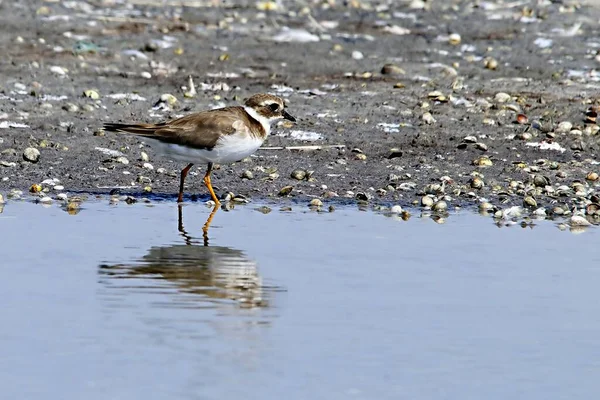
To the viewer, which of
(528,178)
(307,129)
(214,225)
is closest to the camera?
(214,225)

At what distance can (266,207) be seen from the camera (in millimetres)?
11523

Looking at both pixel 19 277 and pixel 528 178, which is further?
pixel 528 178

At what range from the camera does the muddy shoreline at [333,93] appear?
1256cm

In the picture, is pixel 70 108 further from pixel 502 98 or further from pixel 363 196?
pixel 502 98

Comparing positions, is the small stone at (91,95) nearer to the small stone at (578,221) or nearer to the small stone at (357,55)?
the small stone at (357,55)

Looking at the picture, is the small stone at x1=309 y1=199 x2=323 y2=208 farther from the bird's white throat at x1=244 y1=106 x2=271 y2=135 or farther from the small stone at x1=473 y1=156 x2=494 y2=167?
the small stone at x1=473 y1=156 x2=494 y2=167

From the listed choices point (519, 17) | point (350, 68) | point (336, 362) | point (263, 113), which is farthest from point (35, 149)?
point (519, 17)

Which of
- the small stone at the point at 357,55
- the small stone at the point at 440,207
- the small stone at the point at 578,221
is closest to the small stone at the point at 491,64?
the small stone at the point at 357,55

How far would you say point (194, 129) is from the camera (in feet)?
38.1

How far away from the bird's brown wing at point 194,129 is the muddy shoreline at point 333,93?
77 cm

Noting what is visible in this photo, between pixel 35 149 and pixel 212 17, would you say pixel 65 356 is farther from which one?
pixel 212 17

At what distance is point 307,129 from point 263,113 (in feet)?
8.13

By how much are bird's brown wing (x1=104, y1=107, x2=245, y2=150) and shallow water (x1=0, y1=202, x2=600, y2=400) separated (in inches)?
30.7

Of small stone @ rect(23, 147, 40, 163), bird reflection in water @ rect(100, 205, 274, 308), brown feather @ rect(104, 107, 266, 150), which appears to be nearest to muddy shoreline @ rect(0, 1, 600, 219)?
small stone @ rect(23, 147, 40, 163)
